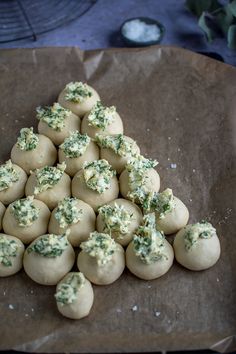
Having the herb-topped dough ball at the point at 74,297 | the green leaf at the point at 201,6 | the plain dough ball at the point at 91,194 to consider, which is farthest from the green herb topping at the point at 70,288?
the green leaf at the point at 201,6

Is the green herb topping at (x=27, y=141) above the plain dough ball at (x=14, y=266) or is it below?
above

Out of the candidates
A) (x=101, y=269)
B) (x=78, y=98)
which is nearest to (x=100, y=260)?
(x=101, y=269)

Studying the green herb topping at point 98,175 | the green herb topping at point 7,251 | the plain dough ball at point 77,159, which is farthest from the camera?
the plain dough ball at point 77,159

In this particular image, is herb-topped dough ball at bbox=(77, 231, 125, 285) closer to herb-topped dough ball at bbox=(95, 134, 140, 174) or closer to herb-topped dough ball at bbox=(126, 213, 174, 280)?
herb-topped dough ball at bbox=(126, 213, 174, 280)

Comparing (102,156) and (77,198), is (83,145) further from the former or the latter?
(77,198)

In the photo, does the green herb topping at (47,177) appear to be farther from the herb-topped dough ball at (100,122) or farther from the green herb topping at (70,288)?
the green herb topping at (70,288)

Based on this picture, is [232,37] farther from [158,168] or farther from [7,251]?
[7,251]
